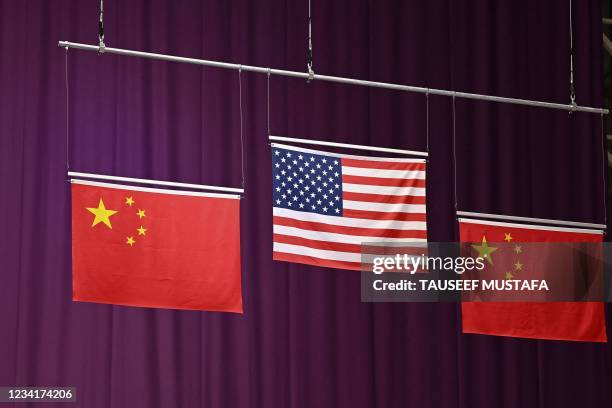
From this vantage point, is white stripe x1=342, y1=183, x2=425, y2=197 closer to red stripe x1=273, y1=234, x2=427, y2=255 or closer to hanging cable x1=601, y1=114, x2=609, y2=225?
red stripe x1=273, y1=234, x2=427, y2=255

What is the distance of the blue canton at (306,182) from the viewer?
9.20 metres

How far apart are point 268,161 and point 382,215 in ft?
5.21

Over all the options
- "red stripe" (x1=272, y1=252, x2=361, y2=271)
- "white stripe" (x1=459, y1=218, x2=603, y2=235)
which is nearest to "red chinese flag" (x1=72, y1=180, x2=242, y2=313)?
"red stripe" (x1=272, y1=252, x2=361, y2=271)

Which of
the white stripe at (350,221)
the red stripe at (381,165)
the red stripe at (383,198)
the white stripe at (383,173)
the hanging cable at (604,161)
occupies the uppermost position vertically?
the hanging cable at (604,161)

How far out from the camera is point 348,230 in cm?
949

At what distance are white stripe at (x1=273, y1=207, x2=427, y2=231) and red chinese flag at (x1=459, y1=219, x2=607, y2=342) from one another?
50 cm

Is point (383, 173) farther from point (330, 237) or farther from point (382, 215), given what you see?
point (330, 237)

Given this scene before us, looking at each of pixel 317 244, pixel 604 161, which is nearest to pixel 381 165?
pixel 317 244

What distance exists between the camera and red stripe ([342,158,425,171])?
954 cm

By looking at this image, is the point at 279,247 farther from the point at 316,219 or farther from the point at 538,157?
the point at 538,157

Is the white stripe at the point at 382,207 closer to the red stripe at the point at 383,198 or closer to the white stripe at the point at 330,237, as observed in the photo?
the red stripe at the point at 383,198

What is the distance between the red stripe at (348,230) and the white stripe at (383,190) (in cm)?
29

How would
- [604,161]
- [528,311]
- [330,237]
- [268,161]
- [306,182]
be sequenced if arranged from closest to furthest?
[306,182]
[330,237]
[528,311]
[268,161]
[604,161]

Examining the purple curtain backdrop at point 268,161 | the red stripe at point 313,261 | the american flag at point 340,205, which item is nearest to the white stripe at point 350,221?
the american flag at point 340,205
